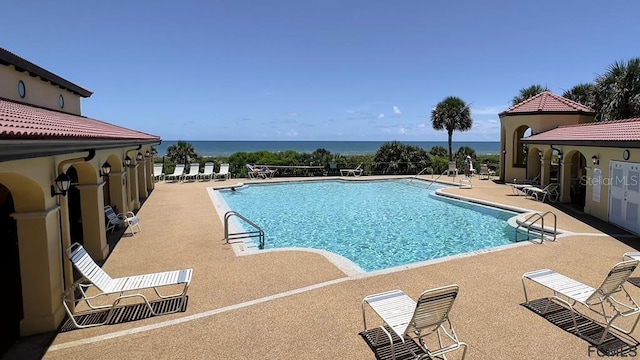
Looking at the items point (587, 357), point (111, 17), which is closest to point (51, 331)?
point (587, 357)

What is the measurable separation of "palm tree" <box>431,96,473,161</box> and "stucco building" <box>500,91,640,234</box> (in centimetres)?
848

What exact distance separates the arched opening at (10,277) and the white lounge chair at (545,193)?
17521 millimetres

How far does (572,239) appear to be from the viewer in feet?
32.3

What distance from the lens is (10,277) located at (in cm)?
769

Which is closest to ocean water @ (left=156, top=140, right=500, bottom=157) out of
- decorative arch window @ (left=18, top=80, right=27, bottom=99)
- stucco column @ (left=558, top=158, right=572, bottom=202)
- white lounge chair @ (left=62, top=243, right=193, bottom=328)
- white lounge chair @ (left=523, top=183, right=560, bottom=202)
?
white lounge chair @ (left=523, top=183, right=560, bottom=202)

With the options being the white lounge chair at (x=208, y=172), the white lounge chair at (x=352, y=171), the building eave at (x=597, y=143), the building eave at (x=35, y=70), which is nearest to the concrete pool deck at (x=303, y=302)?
the building eave at (x=597, y=143)

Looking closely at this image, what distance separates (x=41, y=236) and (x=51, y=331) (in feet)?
4.50

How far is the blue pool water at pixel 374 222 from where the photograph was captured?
10.5 m

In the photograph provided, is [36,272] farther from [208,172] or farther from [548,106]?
[548,106]

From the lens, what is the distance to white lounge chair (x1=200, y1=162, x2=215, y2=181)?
25.0 m

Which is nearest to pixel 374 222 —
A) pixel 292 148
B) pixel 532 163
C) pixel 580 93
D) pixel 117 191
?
pixel 117 191

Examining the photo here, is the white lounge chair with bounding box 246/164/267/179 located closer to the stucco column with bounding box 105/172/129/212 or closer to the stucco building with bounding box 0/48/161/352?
the stucco column with bounding box 105/172/129/212

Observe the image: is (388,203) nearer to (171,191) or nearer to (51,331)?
(171,191)

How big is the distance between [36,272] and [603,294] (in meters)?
8.00
